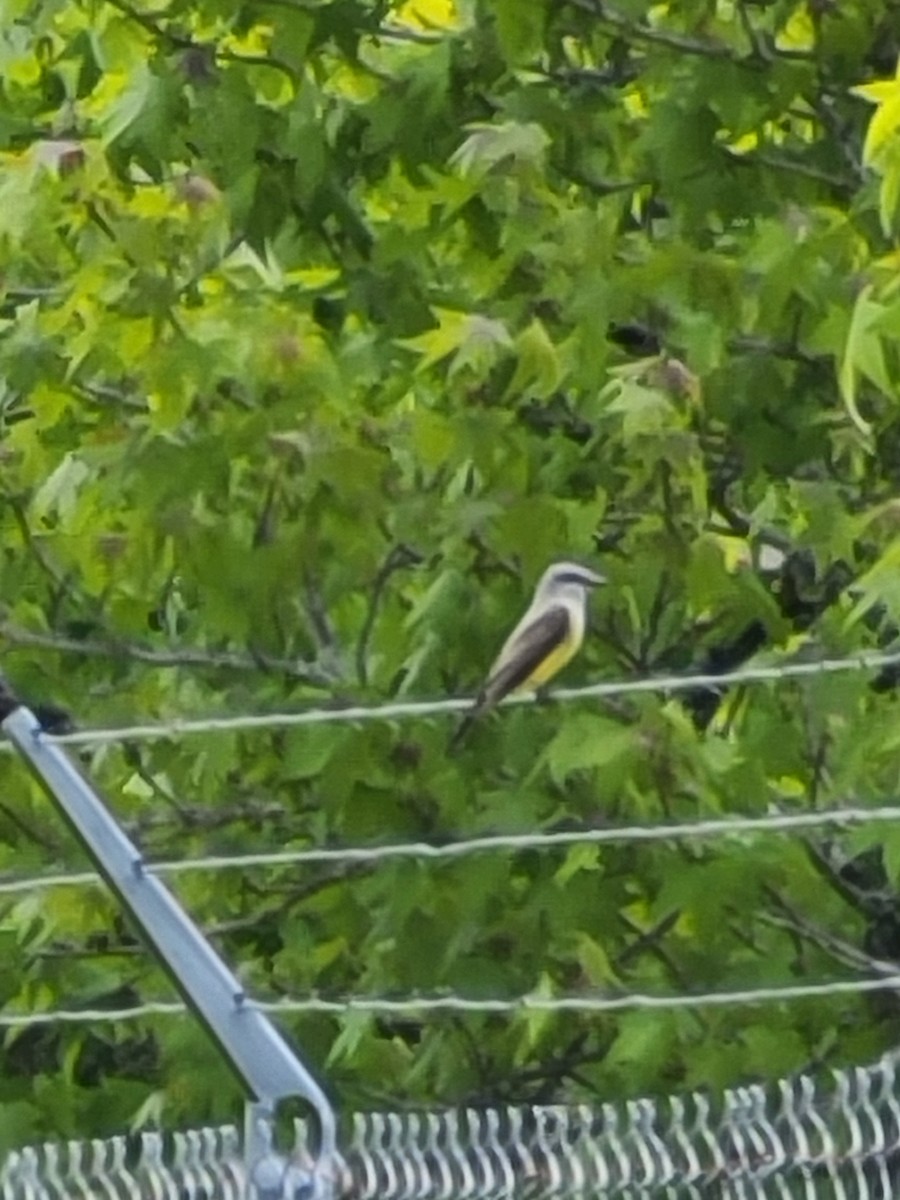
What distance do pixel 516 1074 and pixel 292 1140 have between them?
148 centimetres

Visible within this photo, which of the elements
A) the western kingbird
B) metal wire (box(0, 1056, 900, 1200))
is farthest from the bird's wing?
metal wire (box(0, 1056, 900, 1200))

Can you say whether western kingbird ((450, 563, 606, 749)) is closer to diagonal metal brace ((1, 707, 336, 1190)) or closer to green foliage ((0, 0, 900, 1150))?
green foliage ((0, 0, 900, 1150))

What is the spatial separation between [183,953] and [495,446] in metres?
1.62

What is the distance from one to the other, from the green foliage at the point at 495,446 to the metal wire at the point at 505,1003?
6 cm

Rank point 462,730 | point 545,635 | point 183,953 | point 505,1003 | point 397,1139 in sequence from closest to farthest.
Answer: point 183,953 < point 397,1139 < point 505,1003 < point 545,635 < point 462,730

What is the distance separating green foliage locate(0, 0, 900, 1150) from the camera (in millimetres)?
4480

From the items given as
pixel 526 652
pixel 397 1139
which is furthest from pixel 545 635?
pixel 397 1139

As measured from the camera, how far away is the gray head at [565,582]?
14.5 feet

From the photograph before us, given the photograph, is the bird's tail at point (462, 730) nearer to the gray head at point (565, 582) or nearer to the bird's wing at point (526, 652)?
the bird's wing at point (526, 652)

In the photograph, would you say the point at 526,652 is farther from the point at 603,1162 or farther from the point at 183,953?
the point at 183,953

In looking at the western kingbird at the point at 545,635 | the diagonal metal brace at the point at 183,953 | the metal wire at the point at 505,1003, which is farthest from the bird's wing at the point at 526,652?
the diagonal metal brace at the point at 183,953

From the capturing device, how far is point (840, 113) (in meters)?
4.62

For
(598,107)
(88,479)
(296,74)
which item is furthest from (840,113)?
(88,479)

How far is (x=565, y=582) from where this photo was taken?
14.5ft
